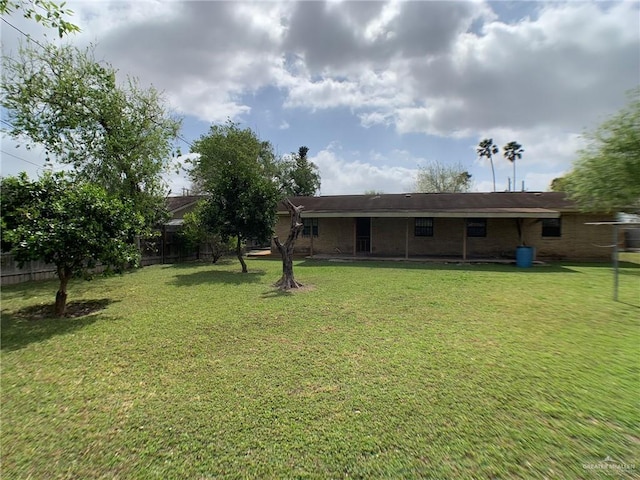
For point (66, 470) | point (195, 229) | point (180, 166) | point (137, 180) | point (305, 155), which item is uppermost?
point (305, 155)

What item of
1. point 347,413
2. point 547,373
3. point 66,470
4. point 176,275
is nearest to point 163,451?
point 66,470

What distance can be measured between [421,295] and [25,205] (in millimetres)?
8600

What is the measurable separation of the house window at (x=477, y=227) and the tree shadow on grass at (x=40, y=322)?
15711 mm

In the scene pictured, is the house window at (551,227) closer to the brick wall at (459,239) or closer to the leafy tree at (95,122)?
the brick wall at (459,239)

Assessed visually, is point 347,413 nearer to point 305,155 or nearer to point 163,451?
point 163,451

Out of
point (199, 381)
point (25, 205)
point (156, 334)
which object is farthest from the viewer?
point (25, 205)

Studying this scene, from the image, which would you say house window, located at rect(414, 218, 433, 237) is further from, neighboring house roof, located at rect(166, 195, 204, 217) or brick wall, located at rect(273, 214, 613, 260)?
neighboring house roof, located at rect(166, 195, 204, 217)

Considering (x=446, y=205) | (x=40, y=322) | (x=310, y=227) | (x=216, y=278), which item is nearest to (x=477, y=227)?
(x=446, y=205)

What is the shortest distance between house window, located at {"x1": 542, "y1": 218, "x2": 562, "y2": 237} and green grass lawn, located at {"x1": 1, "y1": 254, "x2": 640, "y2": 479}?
942cm

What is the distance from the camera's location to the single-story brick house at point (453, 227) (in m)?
14.8

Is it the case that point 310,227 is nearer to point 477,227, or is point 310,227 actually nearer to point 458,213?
point 458,213

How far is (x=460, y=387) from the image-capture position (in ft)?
11.0

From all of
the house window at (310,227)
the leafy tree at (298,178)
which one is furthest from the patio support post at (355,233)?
the leafy tree at (298,178)

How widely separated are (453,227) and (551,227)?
14.8 feet
